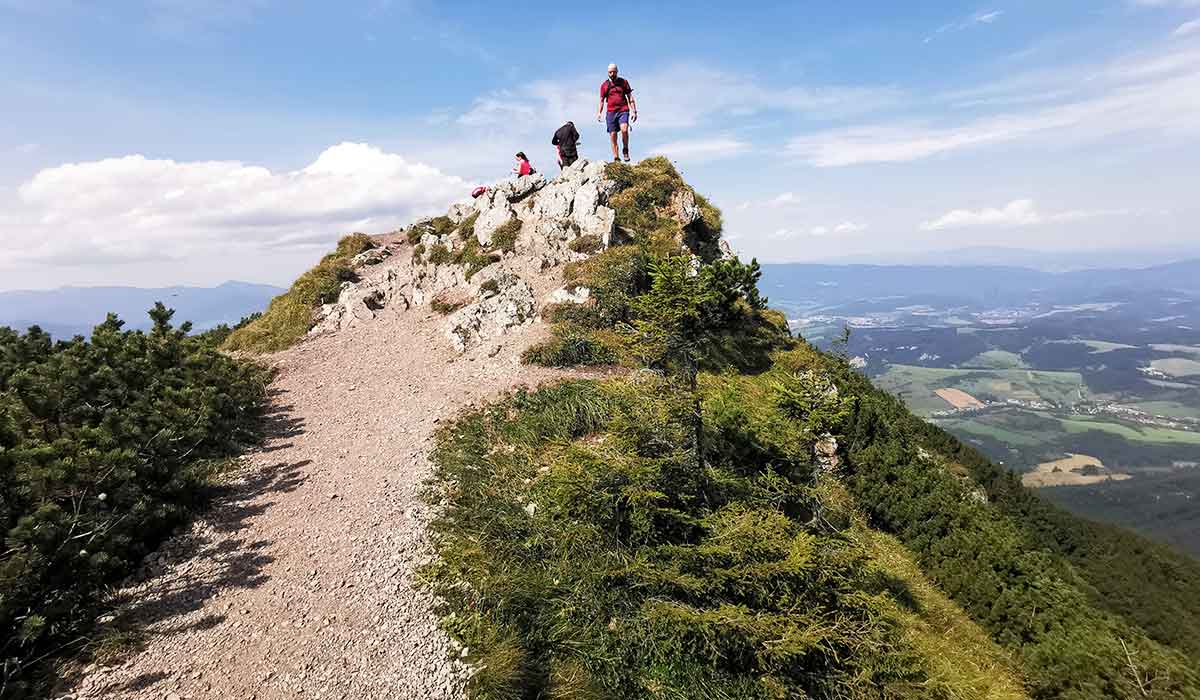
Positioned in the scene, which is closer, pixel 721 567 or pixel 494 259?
pixel 721 567

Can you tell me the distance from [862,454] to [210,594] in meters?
18.9

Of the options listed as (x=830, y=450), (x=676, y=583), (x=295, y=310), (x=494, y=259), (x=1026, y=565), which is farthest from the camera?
(x=494, y=259)

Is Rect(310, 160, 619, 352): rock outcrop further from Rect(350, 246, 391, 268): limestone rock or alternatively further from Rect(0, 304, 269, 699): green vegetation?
Rect(0, 304, 269, 699): green vegetation

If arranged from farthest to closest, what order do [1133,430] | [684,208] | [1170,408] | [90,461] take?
[1170,408], [1133,430], [684,208], [90,461]

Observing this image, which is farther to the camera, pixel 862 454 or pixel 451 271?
pixel 451 271

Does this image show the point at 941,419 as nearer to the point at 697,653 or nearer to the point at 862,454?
the point at 862,454

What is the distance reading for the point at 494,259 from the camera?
26.4m

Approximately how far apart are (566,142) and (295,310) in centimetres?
1775

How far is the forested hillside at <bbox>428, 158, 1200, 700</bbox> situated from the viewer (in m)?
7.92

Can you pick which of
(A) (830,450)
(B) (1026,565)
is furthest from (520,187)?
(B) (1026,565)

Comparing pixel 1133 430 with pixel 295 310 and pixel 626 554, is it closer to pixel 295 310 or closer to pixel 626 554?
pixel 626 554

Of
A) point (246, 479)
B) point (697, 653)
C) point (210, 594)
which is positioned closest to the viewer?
point (697, 653)

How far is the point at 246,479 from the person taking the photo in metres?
13.9

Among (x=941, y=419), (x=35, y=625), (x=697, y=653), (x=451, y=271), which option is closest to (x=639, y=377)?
(x=697, y=653)
